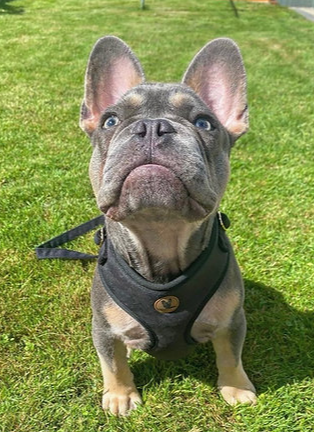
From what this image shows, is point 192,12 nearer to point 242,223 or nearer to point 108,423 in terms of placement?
point 242,223

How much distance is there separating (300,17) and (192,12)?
353cm

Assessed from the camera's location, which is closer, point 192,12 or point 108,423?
point 108,423

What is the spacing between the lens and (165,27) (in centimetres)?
1352

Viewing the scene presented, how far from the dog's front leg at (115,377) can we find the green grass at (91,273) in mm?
65

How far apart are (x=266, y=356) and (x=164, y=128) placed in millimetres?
1816

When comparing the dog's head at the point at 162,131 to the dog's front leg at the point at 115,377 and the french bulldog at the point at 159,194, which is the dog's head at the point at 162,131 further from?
the dog's front leg at the point at 115,377

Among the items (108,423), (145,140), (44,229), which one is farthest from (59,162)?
(145,140)

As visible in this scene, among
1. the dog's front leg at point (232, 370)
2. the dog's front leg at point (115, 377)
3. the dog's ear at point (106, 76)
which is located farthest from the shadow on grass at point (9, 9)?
the dog's front leg at point (232, 370)

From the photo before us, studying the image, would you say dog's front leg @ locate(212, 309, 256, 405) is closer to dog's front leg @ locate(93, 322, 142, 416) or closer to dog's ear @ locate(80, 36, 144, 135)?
dog's front leg @ locate(93, 322, 142, 416)

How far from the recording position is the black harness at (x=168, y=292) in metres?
2.30

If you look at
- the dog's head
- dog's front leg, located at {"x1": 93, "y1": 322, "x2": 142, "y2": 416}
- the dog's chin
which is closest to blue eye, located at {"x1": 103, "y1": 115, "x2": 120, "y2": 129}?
the dog's head

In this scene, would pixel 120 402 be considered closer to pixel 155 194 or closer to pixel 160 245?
pixel 160 245

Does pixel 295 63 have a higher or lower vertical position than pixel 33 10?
higher

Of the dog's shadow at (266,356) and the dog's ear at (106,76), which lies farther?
the dog's shadow at (266,356)
